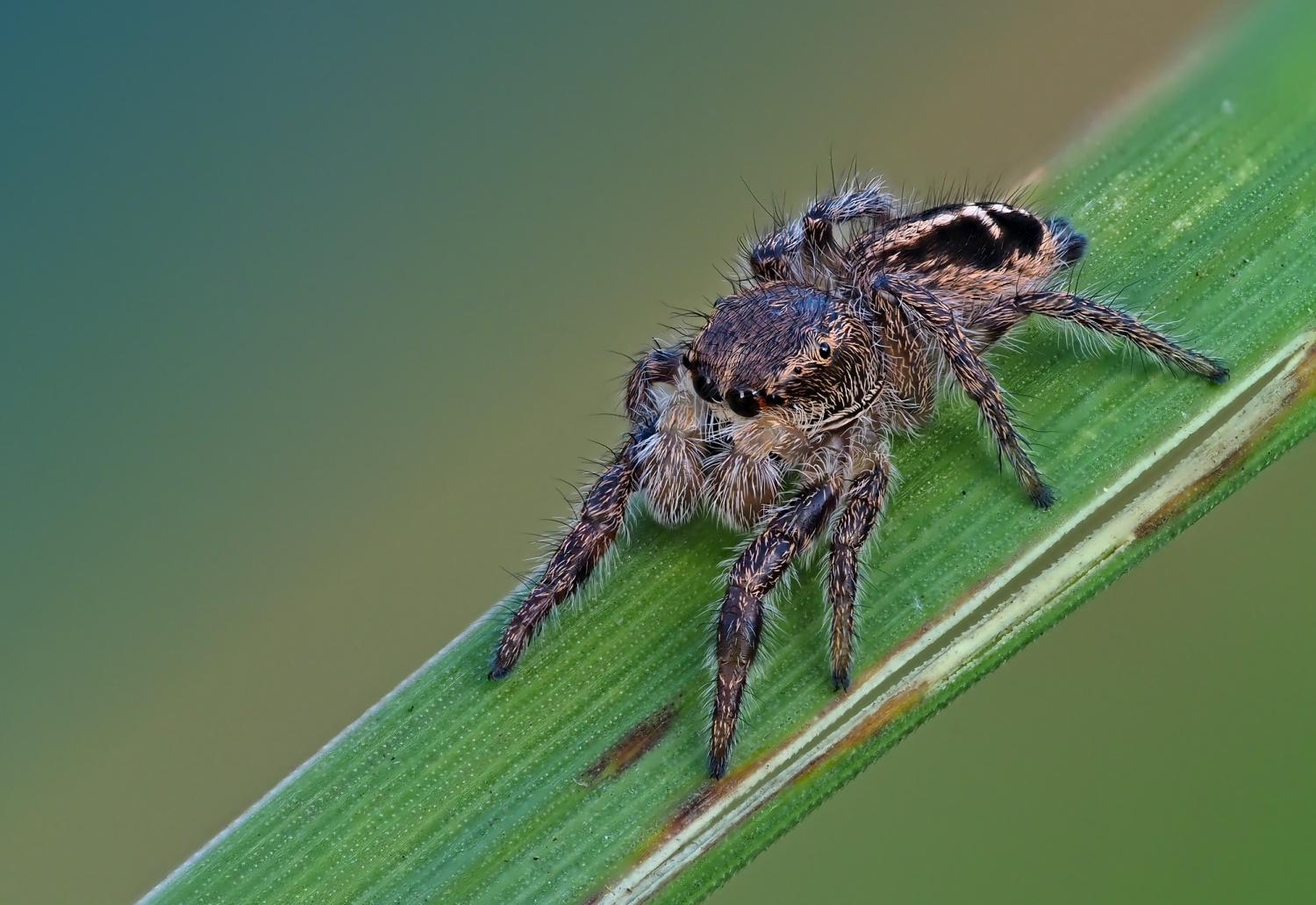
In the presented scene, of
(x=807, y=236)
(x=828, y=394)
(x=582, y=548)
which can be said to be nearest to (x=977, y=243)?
(x=807, y=236)

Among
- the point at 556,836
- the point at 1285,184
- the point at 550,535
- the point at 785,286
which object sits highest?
the point at 785,286

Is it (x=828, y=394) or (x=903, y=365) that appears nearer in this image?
(x=828, y=394)

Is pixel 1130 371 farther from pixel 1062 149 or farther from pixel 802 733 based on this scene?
pixel 802 733

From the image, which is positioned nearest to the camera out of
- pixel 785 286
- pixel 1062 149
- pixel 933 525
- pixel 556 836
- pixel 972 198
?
pixel 556 836

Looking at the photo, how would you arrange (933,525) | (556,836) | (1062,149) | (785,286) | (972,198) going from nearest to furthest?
(556,836), (933,525), (785,286), (1062,149), (972,198)

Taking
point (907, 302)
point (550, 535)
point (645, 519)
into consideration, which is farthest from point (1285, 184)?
point (550, 535)

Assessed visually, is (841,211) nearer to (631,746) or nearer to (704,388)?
(704,388)

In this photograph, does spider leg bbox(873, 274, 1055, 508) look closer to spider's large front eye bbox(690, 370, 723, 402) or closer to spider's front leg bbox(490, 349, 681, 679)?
spider's large front eye bbox(690, 370, 723, 402)

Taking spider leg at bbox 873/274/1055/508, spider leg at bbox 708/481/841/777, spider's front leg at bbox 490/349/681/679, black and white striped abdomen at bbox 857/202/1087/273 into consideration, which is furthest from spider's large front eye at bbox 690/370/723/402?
black and white striped abdomen at bbox 857/202/1087/273

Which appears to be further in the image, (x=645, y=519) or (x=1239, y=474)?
(x=645, y=519)
